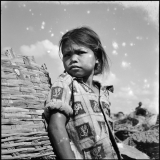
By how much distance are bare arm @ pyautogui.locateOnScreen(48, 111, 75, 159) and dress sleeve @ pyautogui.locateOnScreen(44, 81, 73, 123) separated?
5 cm

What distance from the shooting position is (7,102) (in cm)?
125

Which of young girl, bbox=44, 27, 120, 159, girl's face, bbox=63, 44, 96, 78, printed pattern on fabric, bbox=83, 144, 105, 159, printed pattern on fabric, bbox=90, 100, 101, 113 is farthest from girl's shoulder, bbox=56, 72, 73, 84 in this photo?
printed pattern on fabric, bbox=83, 144, 105, 159

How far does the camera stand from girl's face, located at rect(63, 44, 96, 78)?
1418 mm

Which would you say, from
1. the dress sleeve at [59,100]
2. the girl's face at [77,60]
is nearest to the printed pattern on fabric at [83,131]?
the dress sleeve at [59,100]

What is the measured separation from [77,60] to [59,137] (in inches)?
25.3

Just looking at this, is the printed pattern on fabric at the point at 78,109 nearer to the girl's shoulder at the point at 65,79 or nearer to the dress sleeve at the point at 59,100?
the dress sleeve at the point at 59,100

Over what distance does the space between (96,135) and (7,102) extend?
2.30 feet

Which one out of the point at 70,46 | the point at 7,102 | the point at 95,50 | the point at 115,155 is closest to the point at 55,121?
the point at 7,102

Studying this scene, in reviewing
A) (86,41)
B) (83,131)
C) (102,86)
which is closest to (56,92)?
(83,131)

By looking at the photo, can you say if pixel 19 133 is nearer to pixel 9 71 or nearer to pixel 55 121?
pixel 55 121

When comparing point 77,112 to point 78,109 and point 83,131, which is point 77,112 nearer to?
point 78,109

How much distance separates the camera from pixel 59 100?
1.14 m

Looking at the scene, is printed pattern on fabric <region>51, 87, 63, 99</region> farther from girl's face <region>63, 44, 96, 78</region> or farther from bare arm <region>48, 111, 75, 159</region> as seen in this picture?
girl's face <region>63, 44, 96, 78</region>

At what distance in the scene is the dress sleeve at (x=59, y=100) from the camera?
111 cm
